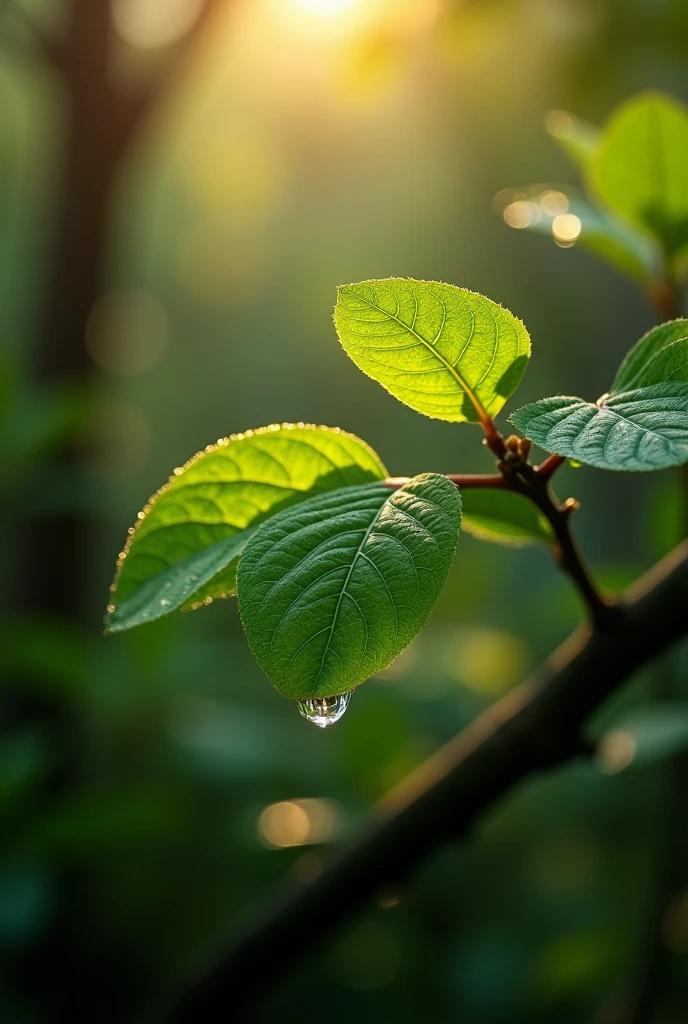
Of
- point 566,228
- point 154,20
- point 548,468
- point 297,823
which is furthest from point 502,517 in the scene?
point 154,20

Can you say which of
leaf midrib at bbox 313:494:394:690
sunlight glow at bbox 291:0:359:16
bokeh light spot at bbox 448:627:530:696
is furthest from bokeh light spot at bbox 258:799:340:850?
sunlight glow at bbox 291:0:359:16

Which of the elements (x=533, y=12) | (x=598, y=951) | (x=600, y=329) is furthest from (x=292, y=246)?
(x=598, y=951)

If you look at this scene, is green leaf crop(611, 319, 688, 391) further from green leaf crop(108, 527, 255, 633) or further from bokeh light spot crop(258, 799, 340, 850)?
bokeh light spot crop(258, 799, 340, 850)

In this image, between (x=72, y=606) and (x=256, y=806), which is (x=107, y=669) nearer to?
(x=72, y=606)

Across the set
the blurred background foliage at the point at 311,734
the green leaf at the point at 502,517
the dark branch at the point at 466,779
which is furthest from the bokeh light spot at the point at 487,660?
the green leaf at the point at 502,517

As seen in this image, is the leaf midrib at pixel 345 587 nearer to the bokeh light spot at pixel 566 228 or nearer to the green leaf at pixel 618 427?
the green leaf at pixel 618 427
